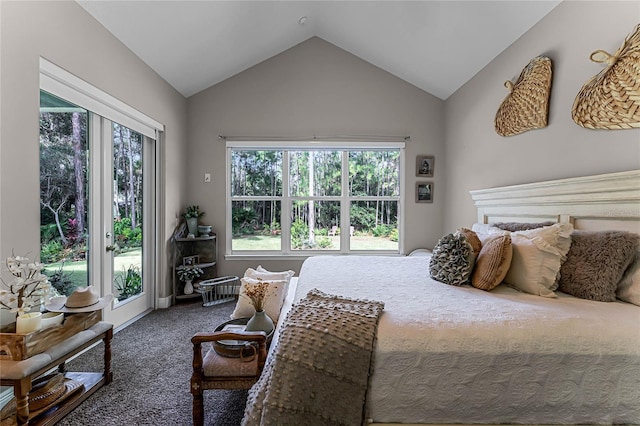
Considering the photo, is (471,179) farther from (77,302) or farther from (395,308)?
(77,302)

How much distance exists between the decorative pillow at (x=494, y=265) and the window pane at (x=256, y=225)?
273 centimetres

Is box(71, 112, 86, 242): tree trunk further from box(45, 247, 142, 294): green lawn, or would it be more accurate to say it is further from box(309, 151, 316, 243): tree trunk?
box(309, 151, 316, 243): tree trunk

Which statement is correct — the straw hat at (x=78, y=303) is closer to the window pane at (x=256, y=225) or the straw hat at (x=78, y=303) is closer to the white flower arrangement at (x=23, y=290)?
the white flower arrangement at (x=23, y=290)

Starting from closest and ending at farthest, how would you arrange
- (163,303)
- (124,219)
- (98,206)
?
(98,206) < (124,219) < (163,303)

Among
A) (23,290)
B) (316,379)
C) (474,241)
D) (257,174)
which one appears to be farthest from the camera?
(257,174)

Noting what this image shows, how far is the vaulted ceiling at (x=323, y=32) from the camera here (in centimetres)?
236

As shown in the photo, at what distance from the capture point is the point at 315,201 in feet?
13.1

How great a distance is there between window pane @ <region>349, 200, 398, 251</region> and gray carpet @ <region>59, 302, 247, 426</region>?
213 centimetres

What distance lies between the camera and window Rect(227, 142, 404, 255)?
3939mm

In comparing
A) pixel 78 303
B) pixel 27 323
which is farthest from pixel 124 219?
pixel 27 323

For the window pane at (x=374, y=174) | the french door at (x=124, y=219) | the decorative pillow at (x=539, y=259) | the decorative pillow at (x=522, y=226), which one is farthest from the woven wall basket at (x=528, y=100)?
the french door at (x=124, y=219)

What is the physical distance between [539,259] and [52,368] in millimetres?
2617

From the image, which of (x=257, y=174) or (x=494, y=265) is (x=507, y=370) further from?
(x=257, y=174)

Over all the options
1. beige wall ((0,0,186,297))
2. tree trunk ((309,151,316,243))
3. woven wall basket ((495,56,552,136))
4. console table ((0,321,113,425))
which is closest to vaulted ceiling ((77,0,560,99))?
beige wall ((0,0,186,297))
